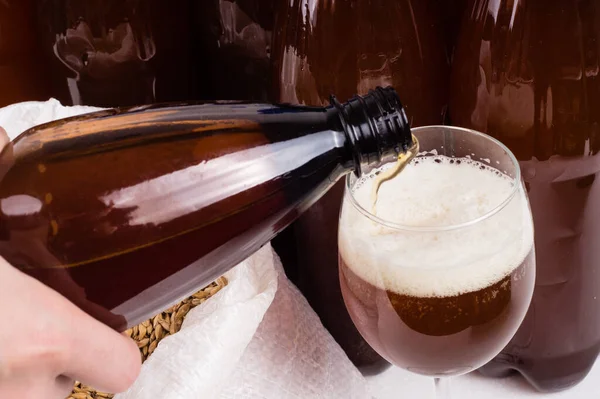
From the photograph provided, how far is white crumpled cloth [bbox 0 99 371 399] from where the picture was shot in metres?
0.61

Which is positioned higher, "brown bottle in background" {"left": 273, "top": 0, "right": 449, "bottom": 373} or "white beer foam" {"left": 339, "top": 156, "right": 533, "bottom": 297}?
"brown bottle in background" {"left": 273, "top": 0, "right": 449, "bottom": 373}

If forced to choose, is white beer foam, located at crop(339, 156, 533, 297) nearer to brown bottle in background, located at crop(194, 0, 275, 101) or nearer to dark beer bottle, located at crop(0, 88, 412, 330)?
dark beer bottle, located at crop(0, 88, 412, 330)

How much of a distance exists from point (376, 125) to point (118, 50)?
0.39m

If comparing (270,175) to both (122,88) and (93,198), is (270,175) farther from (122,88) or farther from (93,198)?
(122,88)

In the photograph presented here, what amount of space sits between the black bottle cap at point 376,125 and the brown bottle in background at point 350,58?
0.63 ft

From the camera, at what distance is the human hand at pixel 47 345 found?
0.39 metres

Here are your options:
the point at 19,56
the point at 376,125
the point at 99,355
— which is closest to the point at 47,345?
the point at 99,355

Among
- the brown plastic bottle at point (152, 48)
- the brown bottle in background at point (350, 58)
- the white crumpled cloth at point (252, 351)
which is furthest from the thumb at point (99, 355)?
the brown plastic bottle at point (152, 48)

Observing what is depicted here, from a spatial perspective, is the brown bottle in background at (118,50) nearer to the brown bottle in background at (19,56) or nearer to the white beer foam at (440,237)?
the brown bottle in background at (19,56)

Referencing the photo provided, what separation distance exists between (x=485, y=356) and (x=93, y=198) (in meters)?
0.28

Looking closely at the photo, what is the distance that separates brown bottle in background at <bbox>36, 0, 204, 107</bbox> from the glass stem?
40 cm

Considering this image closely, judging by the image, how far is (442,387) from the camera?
659 mm

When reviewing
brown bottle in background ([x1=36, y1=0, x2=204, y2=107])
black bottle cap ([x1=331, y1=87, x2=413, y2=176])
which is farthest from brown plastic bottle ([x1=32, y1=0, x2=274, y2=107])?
black bottle cap ([x1=331, y1=87, x2=413, y2=176])

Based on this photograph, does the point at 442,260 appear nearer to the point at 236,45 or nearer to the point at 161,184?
the point at 161,184
